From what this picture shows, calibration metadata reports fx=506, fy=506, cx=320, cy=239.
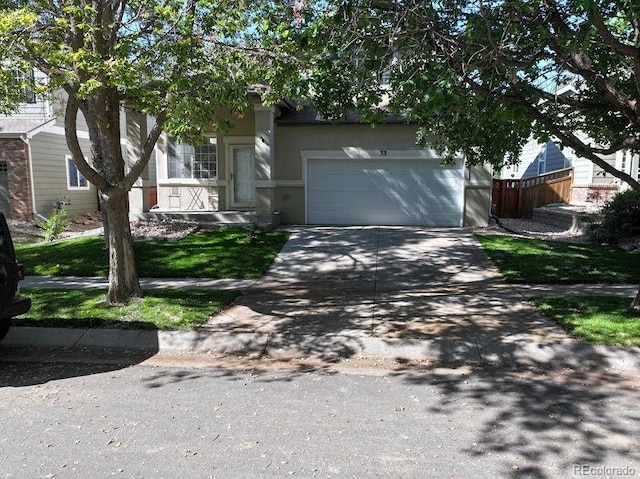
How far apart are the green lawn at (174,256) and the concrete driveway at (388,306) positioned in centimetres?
54

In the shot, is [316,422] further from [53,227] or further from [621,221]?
[53,227]

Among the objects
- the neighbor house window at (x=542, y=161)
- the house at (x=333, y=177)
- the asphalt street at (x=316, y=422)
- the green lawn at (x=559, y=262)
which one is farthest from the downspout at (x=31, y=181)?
the neighbor house window at (x=542, y=161)

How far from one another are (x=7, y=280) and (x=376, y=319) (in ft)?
14.6

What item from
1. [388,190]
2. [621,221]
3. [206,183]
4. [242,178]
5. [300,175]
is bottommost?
[621,221]

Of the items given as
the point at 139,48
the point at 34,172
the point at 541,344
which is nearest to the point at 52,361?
the point at 139,48

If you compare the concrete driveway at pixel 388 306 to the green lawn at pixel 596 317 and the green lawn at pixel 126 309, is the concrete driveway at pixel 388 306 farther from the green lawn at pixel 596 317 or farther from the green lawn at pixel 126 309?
the green lawn at pixel 126 309

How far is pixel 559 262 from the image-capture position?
9.95m

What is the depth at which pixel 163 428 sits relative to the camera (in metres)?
4.04

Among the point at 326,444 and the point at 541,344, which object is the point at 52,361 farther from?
the point at 541,344

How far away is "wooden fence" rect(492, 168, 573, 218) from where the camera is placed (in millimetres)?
19375

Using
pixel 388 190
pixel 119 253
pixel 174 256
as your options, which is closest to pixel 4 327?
pixel 119 253

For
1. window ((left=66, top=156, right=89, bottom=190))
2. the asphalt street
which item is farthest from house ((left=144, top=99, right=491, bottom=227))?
the asphalt street

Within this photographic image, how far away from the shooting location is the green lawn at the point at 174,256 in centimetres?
984

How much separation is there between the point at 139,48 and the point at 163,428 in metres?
5.24
